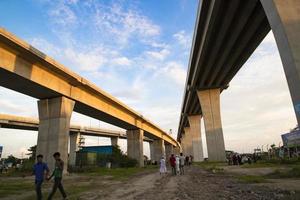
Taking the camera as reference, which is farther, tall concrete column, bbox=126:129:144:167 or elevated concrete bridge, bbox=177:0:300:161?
tall concrete column, bbox=126:129:144:167

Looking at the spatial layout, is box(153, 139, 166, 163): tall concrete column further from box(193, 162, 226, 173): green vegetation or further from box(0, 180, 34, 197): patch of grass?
box(0, 180, 34, 197): patch of grass

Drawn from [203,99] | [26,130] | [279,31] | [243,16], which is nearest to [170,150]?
[26,130]

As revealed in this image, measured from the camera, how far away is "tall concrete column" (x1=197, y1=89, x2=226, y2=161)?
48656 mm

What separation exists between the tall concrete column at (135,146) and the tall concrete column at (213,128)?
1477 cm

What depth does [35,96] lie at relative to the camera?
2898 centimetres

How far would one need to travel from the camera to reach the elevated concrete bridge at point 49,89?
22.0 meters

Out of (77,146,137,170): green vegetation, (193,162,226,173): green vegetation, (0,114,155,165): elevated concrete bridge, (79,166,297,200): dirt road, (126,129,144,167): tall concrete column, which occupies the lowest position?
(79,166,297,200): dirt road

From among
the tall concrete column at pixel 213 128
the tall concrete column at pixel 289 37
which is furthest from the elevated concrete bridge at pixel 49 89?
the tall concrete column at pixel 213 128

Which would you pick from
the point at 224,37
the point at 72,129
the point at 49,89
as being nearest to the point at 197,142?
the point at 72,129

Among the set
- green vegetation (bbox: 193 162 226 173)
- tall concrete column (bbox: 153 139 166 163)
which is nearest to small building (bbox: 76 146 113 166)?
green vegetation (bbox: 193 162 226 173)

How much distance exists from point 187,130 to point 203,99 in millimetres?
54924

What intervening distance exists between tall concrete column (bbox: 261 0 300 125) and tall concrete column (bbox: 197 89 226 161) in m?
37.2

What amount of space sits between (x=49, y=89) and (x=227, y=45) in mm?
20845

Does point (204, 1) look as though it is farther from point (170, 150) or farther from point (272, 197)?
point (170, 150)
